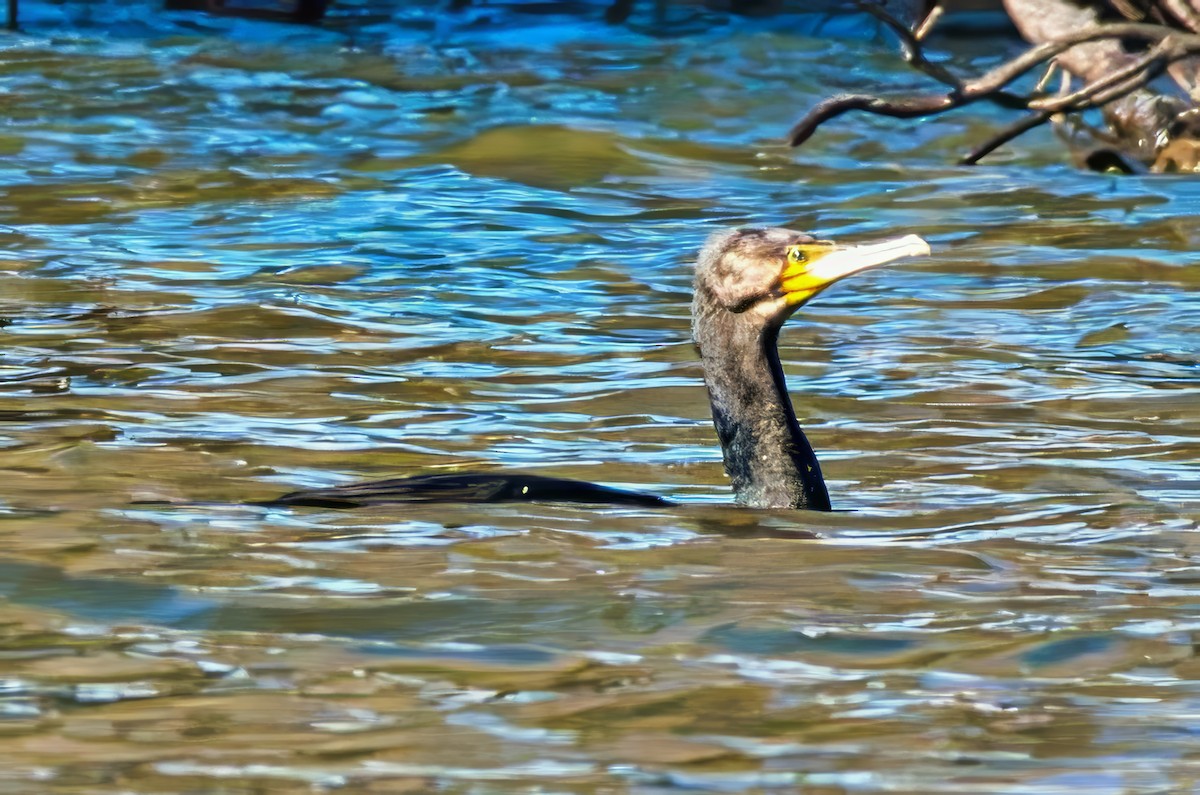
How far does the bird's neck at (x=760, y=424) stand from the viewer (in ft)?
21.8

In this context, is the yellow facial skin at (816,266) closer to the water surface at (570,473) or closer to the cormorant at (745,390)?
the cormorant at (745,390)

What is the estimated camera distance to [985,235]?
1344 centimetres

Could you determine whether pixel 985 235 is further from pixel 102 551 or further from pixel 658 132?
pixel 102 551

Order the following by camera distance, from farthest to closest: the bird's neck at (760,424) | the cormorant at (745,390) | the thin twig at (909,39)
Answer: the thin twig at (909,39), the bird's neck at (760,424), the cormorant at (745,390)

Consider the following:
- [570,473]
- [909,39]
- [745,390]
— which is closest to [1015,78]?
[909,39]

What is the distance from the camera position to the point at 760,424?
6.70 m

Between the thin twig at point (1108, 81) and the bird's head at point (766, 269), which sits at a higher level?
the bird's head at point (766, 269)

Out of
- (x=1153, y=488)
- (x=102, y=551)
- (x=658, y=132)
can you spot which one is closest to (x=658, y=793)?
(x=102, y=551)

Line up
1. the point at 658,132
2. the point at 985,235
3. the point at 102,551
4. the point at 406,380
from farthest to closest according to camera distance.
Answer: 1. the point at 658,132
2. the point at 985,235
3. the point at 406,380
4. the point at 102,551

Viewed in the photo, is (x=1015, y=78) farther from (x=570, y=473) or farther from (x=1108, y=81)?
(x=570, y=473)

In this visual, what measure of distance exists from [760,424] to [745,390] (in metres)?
0.11

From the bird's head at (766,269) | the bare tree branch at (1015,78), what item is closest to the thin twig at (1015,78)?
the bare tree branch at (1015,78)

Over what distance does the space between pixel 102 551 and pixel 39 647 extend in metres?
0.91

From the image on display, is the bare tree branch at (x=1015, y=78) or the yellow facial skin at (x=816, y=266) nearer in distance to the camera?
the yellow facial skin at (x=816, y=266)
